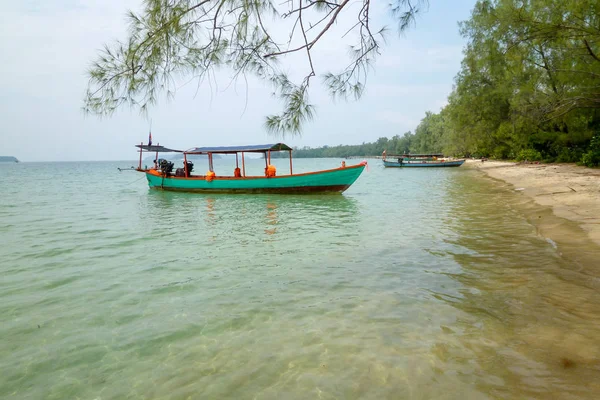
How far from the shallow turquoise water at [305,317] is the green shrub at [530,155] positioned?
87.1ft

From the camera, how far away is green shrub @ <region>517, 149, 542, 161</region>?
102ft

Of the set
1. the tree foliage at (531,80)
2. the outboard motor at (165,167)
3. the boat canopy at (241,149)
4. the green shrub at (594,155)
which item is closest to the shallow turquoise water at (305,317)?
the tree foliage at (531,80)

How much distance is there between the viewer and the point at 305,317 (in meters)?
4.31

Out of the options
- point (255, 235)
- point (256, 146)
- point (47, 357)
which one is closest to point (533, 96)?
point (256, 146)

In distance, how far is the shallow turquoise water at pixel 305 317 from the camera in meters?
3.05

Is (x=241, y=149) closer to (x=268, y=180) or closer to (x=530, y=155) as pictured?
(x=268, y=180)

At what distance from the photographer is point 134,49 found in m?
3.85

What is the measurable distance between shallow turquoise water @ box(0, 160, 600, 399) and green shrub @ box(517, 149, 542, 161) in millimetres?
Answer: 26536

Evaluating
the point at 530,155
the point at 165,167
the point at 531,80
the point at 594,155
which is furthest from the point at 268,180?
the point at 530,155

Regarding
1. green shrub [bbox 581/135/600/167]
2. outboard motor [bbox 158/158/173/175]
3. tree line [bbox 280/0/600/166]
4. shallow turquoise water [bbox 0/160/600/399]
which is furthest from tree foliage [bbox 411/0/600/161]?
outboard motor [bbox 158/158/173/175]

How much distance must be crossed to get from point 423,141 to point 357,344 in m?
94.9

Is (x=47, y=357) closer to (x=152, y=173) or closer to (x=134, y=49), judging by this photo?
(x=134, y=49)

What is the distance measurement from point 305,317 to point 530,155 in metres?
33.9

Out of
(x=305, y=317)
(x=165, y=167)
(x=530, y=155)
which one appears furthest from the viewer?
(x=530, y=155)
